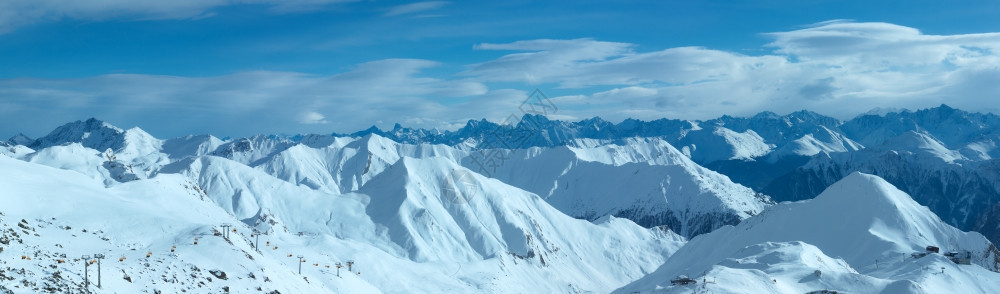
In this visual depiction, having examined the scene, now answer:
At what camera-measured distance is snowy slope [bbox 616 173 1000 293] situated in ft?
349

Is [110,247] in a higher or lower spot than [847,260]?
higher

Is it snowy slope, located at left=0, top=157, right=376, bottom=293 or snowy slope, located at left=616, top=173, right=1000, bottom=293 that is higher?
snowy slope, located at left=0, top=157, right=376, bottom=293

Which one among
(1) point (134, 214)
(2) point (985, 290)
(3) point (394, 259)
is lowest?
(3) point (394, 259)

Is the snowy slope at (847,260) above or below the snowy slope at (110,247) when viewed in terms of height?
below

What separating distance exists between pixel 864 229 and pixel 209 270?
163 metres

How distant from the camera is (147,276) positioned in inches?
2579

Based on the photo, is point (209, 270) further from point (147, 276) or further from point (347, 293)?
point (347, 293)

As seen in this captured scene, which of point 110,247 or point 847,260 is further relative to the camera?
point 847,260

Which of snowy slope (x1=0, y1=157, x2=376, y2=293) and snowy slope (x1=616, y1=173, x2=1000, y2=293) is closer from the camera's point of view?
snowy slope (x1=0, y1=157, x2=376, y2=293)

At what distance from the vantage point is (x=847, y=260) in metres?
172

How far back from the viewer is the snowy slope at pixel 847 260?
349 ft

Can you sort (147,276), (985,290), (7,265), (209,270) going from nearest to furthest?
(7,265) < (147,276) < (209,270) < (985,290)

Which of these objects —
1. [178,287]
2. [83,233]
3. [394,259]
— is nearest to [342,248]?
[394,259]

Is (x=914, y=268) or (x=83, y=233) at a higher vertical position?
(x=83, y=233)
